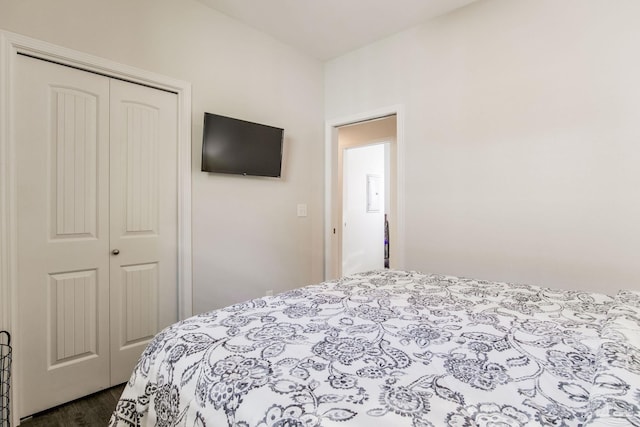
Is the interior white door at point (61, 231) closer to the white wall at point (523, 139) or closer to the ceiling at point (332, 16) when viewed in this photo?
the ceiling at point (332, 16)

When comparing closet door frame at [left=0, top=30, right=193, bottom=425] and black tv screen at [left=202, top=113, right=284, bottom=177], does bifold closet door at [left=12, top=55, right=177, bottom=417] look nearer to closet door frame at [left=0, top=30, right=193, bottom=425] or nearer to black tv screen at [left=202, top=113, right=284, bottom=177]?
closet door frame at [left=0, top=30, right=193, bottom=425]

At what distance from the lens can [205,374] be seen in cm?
79

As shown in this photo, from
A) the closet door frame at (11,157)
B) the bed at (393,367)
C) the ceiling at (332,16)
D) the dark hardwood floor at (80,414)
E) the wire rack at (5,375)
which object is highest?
the ceiling at (332,16)

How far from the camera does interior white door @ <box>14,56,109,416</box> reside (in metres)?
1.73

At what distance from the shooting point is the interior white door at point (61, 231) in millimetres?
1727

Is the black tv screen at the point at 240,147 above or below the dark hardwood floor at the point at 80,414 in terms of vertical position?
above

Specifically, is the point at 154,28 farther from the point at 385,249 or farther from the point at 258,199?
the point at 385,249

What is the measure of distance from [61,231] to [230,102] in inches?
58.0

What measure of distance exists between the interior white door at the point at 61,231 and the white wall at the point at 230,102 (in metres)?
0.28

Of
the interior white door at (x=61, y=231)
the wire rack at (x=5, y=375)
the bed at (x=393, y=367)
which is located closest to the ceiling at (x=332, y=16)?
the interior white door at (x=61, y=231)

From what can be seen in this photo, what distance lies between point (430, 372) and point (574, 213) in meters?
1.87

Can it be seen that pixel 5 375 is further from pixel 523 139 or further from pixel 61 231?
pixel 523 139

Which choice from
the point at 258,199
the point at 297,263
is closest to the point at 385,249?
the point at 297,263

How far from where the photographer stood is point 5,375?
1.64 m
